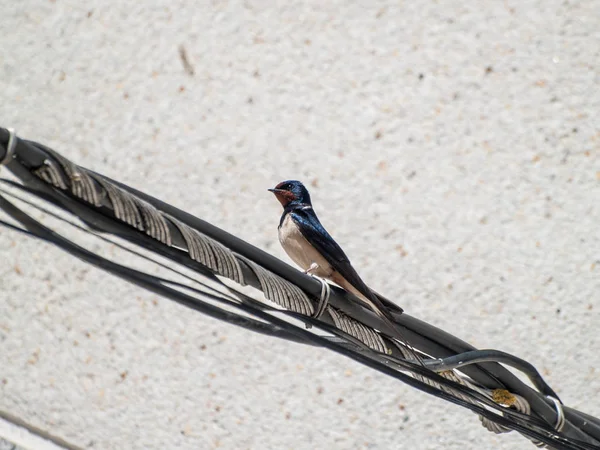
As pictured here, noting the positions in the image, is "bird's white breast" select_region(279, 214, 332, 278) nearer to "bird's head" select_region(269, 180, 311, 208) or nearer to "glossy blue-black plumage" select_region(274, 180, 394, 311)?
"glossy blue-black plumage" select_region(274, 180, 394, 311)

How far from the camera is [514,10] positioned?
15.4 feet

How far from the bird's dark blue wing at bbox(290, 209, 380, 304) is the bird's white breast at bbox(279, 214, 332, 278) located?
0.03 meters

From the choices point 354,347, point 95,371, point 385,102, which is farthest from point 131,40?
point 354,347

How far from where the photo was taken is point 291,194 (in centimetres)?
347

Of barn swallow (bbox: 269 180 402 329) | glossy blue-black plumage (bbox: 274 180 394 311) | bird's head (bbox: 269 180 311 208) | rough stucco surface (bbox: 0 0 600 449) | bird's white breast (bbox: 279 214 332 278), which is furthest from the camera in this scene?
rough stucco surface (bbox: 0 0 600 449)

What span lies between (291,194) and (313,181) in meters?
1.40

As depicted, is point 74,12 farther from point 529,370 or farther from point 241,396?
point 529,370

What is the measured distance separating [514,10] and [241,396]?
296 centimetres

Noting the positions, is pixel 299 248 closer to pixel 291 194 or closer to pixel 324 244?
pixel 324 244

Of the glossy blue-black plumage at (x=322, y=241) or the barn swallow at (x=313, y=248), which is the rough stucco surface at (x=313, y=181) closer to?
the glossy blue-black plumage at (x=322, y=241)

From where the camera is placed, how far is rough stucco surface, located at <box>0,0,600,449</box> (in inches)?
181

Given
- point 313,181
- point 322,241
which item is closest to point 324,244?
point 322,241

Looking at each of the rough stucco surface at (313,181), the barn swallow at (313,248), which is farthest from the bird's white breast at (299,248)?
the rough stucco surface at (313,181)

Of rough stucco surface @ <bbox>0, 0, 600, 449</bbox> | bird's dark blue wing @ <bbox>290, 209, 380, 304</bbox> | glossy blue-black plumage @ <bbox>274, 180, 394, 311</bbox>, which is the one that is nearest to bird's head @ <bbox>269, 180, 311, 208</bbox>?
glossy blue-black plumage @ <bbox>274, 180, 394, 311</bbox>
